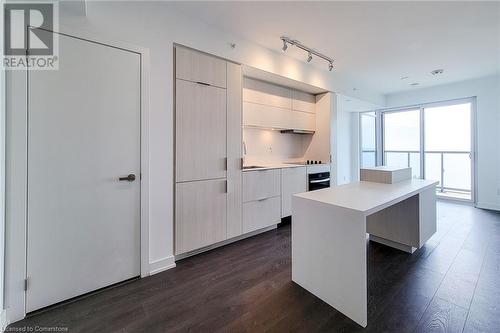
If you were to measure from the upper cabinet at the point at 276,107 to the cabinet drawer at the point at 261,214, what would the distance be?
120 centimetres

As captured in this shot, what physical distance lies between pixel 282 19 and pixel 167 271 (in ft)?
9.85

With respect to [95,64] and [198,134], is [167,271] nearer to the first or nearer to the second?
[198,134]

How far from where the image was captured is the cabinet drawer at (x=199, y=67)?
93.9 inches

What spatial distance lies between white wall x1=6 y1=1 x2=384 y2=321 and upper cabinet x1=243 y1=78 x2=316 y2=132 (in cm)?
57

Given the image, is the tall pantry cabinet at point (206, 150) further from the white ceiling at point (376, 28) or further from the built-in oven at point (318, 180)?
the built-in oven at point (318, 180)

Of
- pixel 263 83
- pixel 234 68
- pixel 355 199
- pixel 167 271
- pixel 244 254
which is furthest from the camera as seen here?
pixel 263 83

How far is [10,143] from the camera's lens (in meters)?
1.57

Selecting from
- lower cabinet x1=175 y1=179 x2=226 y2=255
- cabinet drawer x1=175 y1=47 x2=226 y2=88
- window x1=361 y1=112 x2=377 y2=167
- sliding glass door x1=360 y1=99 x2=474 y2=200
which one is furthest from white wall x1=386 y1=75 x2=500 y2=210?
lower cabinet x1=175 y1=179 x2=226 y2=255

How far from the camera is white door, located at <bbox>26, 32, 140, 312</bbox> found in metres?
1.68

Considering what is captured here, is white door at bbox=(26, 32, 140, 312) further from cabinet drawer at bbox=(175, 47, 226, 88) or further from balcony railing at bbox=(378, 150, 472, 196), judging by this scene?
balcony railing at bbox=(378, 150, 472, 196)

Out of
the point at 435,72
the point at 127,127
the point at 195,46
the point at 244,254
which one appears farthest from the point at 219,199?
the point at 435,72

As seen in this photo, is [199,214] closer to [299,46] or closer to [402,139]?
[299,46]

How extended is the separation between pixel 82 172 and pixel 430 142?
6914 millimetres

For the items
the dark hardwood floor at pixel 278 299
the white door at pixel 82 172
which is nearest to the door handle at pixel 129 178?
the white door at pixel 82 172
